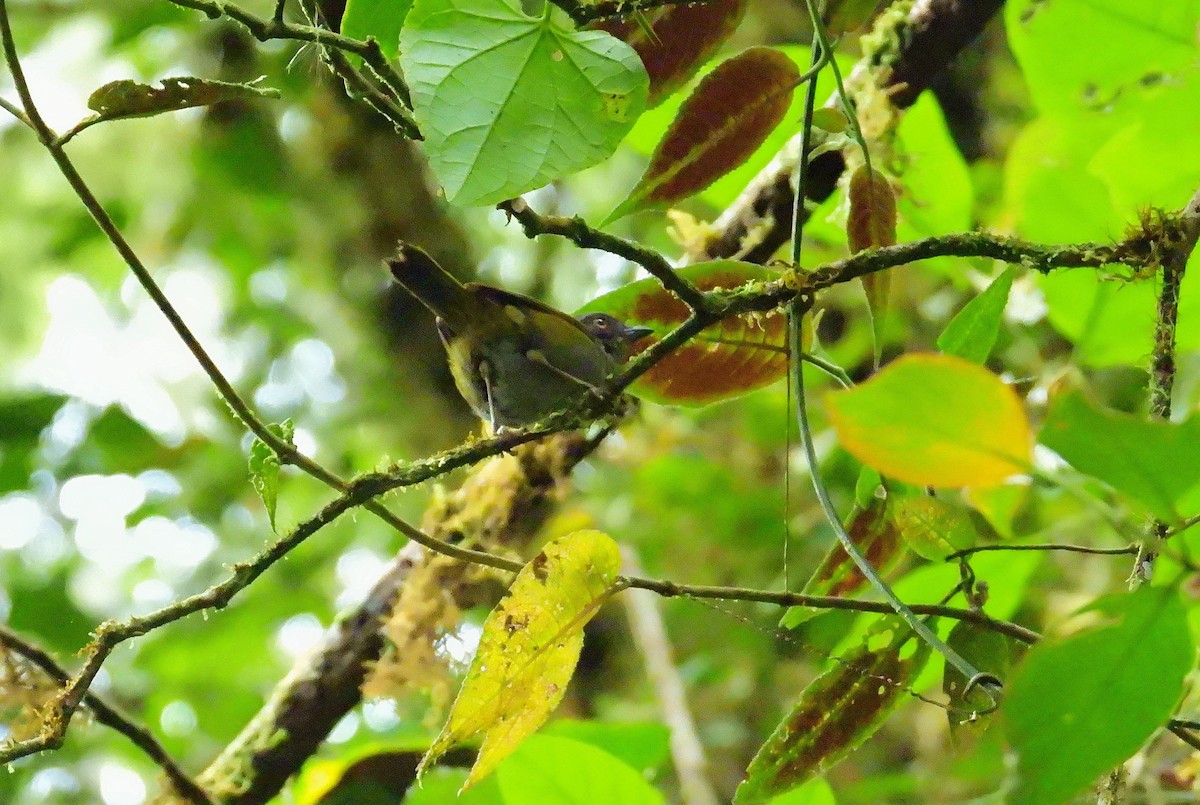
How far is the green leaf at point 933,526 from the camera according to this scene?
96 centimetres

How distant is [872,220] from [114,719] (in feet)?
3.70

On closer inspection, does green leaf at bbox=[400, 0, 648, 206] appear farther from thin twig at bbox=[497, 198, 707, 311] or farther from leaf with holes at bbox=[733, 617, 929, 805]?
leaf with holes at bbox=[733, 617, 929, 805]

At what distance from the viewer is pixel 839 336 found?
133 inches

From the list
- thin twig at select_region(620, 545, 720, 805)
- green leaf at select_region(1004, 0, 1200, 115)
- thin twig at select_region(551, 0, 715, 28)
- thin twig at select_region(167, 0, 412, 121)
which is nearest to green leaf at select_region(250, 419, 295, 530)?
thin twig at select_region(167, 0, 412, 121)

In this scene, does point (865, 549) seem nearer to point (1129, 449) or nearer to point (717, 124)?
point (717, 124)

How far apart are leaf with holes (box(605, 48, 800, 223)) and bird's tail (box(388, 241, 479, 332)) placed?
0.62 meters

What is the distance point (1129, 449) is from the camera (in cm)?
52

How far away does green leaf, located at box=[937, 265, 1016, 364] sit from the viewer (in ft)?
2.90

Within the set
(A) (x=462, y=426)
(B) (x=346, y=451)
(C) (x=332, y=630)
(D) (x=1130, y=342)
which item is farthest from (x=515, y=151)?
(B) (x=346, y=451)

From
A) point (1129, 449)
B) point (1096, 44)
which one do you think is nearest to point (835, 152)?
point (1096, 44)

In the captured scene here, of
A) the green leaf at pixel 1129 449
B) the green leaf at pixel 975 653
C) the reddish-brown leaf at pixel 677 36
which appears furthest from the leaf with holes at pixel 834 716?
the reddish-brown leaf at pixel 677 36

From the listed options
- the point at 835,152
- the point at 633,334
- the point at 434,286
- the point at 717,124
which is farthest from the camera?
the point at 633,334

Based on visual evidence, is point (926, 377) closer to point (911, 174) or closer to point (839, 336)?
point (911, 174)

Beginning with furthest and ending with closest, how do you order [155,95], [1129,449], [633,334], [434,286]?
1. [633,334]
2. [434,286]
3. [155,95]
4. [1129,449]
